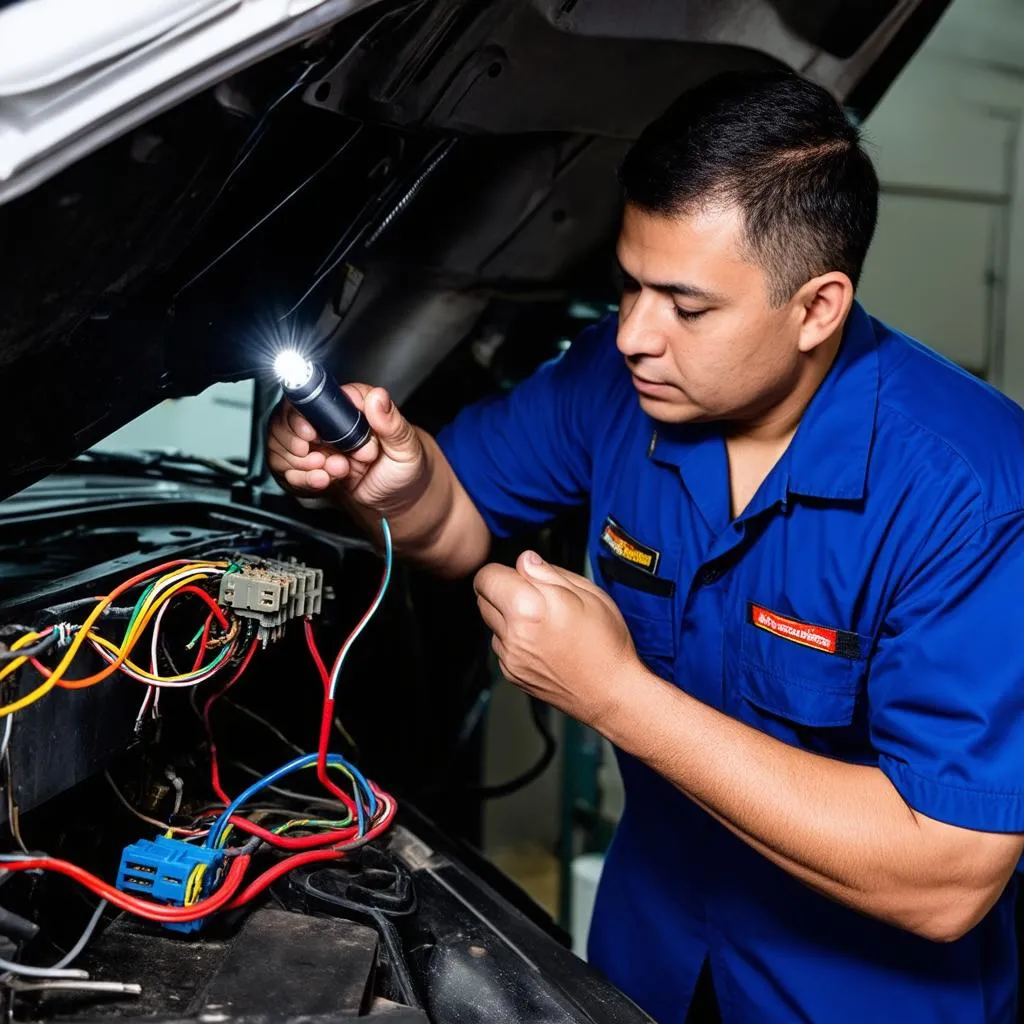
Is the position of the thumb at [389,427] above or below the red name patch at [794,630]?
above

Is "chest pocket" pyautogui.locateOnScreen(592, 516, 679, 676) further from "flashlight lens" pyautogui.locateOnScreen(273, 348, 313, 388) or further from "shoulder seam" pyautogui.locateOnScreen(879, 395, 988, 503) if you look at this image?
"flashlight lens" pyautogui.locateOnScreen(273, 348, 313, 388)

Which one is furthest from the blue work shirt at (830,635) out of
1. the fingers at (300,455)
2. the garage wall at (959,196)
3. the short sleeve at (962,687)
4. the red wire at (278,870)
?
the garage wall at (959,196)

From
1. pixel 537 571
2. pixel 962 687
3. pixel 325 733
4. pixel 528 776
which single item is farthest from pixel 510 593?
pixel 528 776

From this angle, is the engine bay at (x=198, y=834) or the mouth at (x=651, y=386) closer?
the engine bay at (x=198, y=834)

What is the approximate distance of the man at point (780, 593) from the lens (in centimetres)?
96

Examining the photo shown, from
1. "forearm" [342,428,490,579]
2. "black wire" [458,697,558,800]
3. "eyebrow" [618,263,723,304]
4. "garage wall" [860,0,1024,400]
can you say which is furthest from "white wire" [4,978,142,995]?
"garage wall" [860,0,1024,400]

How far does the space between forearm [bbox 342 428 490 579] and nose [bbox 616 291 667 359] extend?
0.31 m

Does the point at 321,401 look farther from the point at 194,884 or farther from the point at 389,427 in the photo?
the point at 194,884

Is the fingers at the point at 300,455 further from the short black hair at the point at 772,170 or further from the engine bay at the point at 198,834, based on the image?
the short black hair at the point at 772,170

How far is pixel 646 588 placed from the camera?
49.0 inches

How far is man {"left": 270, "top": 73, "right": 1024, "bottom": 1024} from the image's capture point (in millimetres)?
962

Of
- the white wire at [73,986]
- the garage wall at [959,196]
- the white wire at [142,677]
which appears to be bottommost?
the white wire at [73,986]

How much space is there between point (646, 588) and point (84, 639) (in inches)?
26.0

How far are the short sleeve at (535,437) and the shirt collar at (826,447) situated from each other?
187mm
